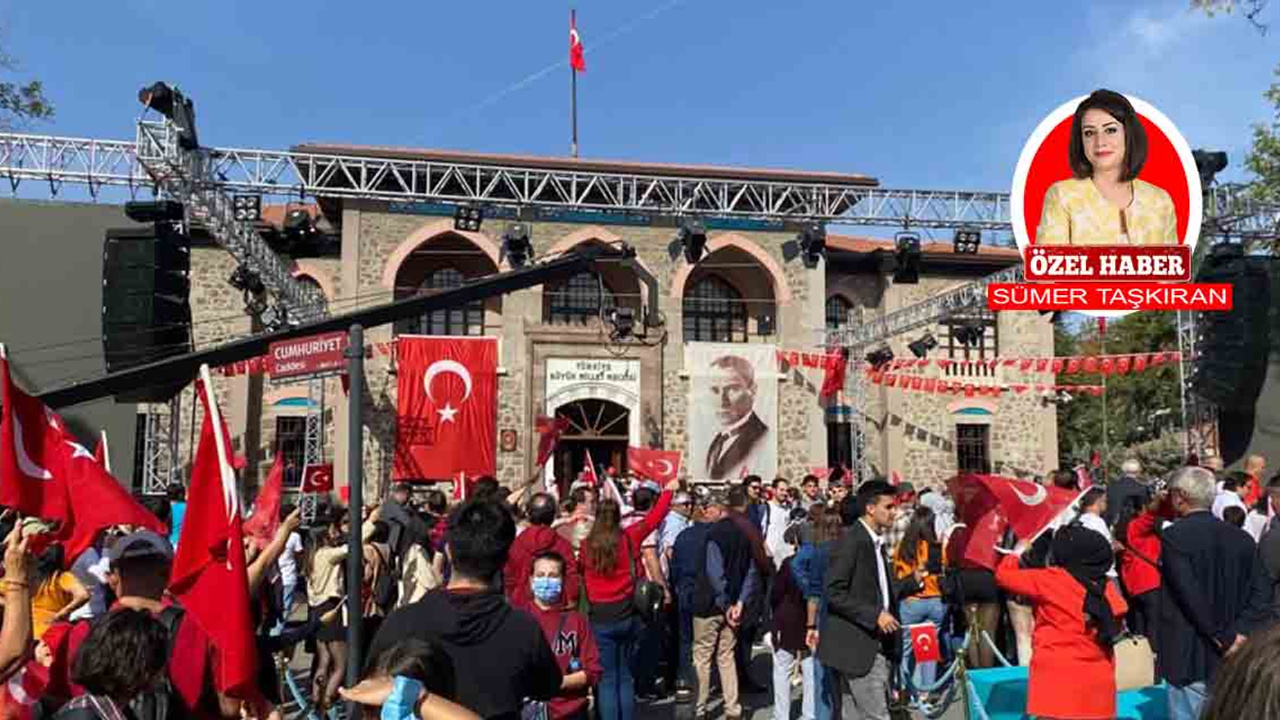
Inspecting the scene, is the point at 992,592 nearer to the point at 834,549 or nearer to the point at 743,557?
the point at 743,557

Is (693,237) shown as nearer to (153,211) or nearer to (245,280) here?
(245,280)

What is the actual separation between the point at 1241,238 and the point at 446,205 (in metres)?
16.3

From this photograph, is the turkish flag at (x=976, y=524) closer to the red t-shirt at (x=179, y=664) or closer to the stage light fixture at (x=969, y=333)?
the red t-shirt at (x=179, y=664)

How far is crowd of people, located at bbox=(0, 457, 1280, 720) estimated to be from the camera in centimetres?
322

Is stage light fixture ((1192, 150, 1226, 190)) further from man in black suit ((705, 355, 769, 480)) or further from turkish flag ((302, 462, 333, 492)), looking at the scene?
turkish flag ((302, 462, 333, 492))

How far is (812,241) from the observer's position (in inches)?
915

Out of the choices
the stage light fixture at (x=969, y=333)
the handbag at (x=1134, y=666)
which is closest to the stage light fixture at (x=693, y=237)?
the stage light fixture at (x=969, y=333)

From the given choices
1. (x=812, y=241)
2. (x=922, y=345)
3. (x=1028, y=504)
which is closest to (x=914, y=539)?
(x=1028, y=504)

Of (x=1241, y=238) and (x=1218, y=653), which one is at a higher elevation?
(x=1241, y=238)

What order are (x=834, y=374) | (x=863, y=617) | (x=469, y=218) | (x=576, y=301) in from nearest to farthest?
(x=863, y=617) < (x=469, y=218) < (x=834, y=374) < (x=576, y=301)

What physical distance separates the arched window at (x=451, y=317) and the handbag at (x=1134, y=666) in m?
18.0

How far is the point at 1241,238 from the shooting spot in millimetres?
19328

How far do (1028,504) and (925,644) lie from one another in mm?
1222

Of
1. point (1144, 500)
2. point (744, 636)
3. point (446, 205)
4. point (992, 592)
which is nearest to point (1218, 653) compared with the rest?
point (992, 592)
